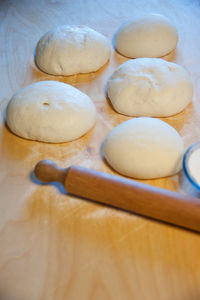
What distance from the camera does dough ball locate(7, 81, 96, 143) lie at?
59.3 inches

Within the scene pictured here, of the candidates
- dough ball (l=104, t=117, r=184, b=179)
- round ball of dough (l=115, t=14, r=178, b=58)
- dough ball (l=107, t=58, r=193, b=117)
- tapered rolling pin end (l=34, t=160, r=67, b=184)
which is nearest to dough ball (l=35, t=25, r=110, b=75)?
round ball of dough (l=115, t=14, r=178, b=58)

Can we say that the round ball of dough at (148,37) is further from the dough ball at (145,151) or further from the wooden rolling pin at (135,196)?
the wooden rolling pin at (135,196)

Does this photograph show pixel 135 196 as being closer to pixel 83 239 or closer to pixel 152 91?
pixel 83 239

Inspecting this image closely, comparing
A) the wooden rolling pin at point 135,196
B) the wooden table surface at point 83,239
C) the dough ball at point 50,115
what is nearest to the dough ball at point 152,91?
the wooden table surface at point 83,239

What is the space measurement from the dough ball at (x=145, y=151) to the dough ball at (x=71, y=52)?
0.71 m

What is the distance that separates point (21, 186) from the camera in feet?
4.56

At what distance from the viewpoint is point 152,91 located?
1626 millimetres

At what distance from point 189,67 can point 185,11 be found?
0.80m

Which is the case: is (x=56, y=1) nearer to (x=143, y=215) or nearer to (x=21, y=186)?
(x=21, y=186)

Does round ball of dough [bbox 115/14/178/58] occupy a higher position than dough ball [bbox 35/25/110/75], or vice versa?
round ball of dough [bbox 115/14/178/58]

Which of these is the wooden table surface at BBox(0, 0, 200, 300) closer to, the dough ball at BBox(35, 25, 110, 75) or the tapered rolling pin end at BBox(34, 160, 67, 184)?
the tapered rolling pin end at BBox(34, 160, 67, 184)

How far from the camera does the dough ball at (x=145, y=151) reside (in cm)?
133

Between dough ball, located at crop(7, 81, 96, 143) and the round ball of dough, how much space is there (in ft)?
2.20

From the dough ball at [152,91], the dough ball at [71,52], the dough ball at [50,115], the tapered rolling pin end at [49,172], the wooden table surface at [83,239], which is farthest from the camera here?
the dough ball at [71,52]
